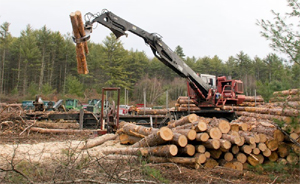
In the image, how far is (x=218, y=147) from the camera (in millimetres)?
6227

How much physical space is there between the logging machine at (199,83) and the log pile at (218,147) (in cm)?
629

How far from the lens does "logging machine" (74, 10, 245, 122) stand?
12460 mm

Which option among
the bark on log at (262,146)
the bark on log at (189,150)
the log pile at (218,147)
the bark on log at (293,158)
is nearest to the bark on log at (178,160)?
the log pile at (218,147)

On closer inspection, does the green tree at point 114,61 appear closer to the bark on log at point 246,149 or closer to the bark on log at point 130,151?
the bark on log at point 130,151

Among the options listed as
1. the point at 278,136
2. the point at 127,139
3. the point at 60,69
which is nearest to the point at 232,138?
the point at 278,136

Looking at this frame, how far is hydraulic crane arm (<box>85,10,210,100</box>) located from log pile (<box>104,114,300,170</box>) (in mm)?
5169

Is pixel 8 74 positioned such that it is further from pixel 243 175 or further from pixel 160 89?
pixel 243 175

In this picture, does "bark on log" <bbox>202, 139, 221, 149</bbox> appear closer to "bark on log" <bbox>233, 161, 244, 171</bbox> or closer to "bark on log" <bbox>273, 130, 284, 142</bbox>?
"bark on log" <bbox>233, 161, 244, 171</bbox>

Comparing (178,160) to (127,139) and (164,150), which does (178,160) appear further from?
(127,139)

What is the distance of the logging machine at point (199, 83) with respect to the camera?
40.9 ft

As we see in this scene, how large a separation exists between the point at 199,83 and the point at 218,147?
8.14m

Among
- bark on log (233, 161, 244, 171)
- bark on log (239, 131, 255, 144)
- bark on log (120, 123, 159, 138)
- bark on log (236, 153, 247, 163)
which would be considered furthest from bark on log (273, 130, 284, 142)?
bark on log (120, 123, 159, 138)

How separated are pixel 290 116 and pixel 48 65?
42.7m

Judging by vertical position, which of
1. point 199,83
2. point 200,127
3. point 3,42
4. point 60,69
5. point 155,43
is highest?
point 3,42
